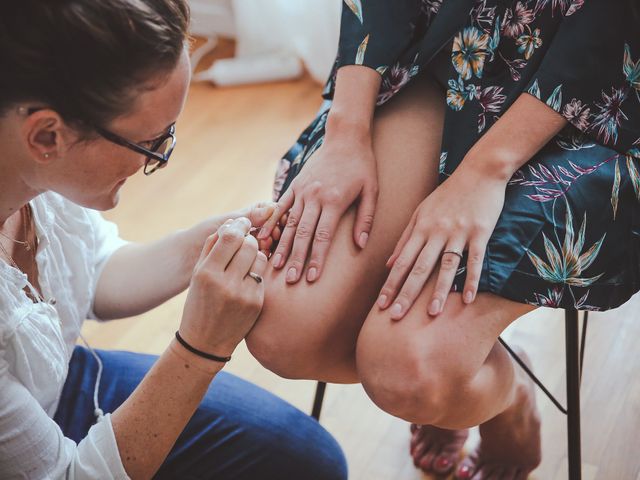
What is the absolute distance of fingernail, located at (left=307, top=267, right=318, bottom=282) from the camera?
1.10m

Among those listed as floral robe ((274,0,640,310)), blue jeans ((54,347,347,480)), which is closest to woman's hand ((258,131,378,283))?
floral robe ((274,0,640,310))

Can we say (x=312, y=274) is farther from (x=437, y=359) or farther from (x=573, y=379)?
(x=573, y=379)

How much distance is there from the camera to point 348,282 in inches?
44.1

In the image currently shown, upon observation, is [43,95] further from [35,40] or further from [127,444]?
[127,444]

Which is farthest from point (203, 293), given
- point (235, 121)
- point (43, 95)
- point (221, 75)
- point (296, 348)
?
point (221, 75)

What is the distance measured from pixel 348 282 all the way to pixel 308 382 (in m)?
0.67

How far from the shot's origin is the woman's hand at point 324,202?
44.2 inches

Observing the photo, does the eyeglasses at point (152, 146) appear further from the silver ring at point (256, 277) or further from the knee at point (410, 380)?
the knee at point (410, 380)

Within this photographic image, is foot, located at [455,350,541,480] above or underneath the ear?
underneath

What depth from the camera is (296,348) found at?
1098mm

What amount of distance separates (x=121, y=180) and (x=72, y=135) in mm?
117

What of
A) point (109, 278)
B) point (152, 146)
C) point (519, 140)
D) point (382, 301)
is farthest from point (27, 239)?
point (519, 140)

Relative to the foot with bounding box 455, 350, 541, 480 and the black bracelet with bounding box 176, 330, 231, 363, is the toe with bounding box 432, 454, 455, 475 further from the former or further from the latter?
the black bracelet with bounding box 176, 330, 231, 363

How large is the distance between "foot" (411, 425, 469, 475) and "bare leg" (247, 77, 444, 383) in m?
0.38
